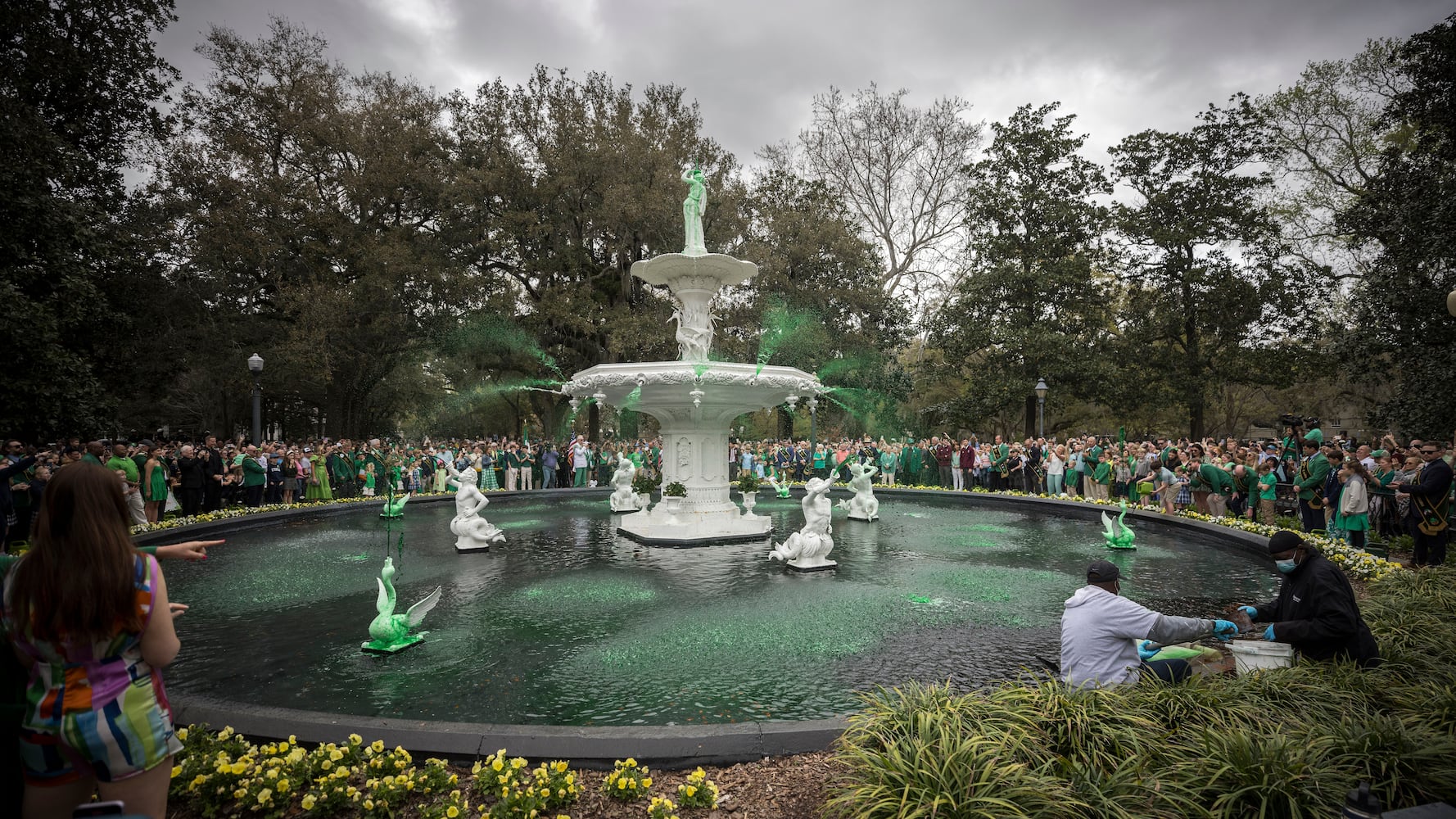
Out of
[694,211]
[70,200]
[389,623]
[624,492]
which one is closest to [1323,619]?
[389,623]

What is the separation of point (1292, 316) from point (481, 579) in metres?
33.2

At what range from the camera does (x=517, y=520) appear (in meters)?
15.0

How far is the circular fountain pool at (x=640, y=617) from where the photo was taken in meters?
5.39

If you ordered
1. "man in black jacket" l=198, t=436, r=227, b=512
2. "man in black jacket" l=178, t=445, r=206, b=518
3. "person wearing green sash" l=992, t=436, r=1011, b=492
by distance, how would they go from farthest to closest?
"person wearing green sash" l=992, t=436, r=1011, b=492 < "man in black jacket" l=198, t=436, r=227, b=512 < "man in black jacket" l=178, t=445, r=206, b=518

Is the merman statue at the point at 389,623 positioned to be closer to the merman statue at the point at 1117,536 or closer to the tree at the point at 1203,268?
the merman statue at the point at 1117,536

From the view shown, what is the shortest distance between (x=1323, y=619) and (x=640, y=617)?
5.95m

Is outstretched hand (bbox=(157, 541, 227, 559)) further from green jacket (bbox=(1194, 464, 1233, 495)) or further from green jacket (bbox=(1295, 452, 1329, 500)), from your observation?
green jacket (bbox=(1194, 464, 1233, 495))

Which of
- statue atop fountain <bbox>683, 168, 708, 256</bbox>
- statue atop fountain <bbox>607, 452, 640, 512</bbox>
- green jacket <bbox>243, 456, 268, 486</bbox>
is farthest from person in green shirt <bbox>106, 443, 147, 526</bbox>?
statue atop fountain <bbox>683, 168, 708, 256</bbox>

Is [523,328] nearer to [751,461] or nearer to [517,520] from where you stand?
[751,461]

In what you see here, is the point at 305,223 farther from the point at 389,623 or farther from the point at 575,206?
the point at 389,623

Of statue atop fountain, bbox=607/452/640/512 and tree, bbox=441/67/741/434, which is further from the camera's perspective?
tree, bbox=441/67/741/434

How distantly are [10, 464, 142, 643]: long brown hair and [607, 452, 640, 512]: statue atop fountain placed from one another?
1372 centimetres

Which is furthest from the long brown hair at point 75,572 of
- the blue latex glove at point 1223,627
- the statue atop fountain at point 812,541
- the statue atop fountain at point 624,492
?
the statue atop fountain at point 624,492

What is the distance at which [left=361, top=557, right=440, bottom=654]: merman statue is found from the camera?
6.36m
